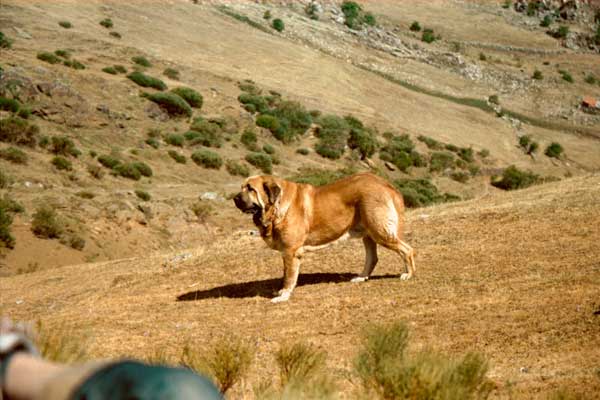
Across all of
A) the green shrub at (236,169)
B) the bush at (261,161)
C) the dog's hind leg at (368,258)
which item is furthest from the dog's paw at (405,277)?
the bush at (261,161)

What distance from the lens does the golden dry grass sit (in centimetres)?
765

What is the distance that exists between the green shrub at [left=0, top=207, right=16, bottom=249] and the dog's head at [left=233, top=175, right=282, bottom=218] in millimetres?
14055

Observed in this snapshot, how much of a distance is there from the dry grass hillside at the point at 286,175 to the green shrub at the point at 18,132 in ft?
0.34

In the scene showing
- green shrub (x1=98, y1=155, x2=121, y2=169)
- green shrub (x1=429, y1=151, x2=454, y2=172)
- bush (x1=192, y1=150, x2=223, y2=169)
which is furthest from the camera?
green shrub (x1=429, y1=151, x2=454, y2=172)

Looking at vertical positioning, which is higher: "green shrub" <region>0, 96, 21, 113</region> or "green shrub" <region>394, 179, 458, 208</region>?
"green shrub" <region>394, 179, 458, 208</region>

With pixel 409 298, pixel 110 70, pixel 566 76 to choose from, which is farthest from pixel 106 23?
→ pixel 566 76

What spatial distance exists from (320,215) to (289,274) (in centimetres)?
95

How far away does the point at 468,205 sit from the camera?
58.3 feet

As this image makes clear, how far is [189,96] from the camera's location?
4750 centimetres

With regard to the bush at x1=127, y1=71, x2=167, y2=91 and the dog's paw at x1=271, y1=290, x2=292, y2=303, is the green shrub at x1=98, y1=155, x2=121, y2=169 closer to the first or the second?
the bush at x1=127, y1=71, x2=167, y2=91

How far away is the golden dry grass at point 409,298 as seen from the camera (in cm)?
765

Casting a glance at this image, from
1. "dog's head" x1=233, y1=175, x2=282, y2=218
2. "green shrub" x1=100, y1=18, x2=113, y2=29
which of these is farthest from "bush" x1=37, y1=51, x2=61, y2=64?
"dog's head" x1=233, y1=175, x2=282, y2=218

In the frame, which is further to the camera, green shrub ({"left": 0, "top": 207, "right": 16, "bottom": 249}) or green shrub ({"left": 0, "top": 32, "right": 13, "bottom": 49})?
green shrub ({"left": 0, "top": 32, "right": 13, "bottom": 49})

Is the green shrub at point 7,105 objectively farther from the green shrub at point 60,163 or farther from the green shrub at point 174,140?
the green shrub at point 174,140
